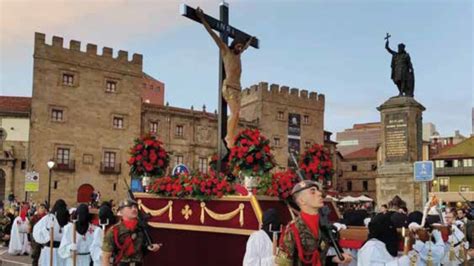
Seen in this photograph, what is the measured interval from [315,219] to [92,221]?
5.28 metres

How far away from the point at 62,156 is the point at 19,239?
26603 millimetres

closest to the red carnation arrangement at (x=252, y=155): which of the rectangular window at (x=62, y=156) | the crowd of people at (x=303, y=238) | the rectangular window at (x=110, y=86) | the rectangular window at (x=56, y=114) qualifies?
the crowd of people at (x=303, y=238)

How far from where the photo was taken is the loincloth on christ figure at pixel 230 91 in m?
10.4

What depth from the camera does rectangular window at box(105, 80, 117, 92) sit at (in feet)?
152

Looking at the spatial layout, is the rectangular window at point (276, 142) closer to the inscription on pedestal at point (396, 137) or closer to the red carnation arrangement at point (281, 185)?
the inscription on pedestal at point (396, 137)

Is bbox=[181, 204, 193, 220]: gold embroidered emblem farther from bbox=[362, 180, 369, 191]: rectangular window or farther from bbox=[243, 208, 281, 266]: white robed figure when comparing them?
bbox=[362, 180, 369, 191]: rectangular window

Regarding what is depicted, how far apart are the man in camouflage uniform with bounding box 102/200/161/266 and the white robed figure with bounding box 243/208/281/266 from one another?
1.22 metres

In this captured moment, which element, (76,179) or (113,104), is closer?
(76,179)

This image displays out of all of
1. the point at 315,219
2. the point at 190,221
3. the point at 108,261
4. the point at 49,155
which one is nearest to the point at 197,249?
the point at 190,221

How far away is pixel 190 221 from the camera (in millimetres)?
9195

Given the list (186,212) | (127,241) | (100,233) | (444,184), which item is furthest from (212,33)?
(444,184)

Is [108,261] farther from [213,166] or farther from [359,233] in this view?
[213,166]

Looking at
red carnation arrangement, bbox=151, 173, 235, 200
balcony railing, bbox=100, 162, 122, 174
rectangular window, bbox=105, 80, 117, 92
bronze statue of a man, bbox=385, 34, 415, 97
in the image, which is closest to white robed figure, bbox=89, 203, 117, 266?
red carnation arrangement, bbox=151, 173, 235, 200

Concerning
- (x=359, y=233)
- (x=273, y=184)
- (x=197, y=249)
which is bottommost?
(x=197, y=249)
